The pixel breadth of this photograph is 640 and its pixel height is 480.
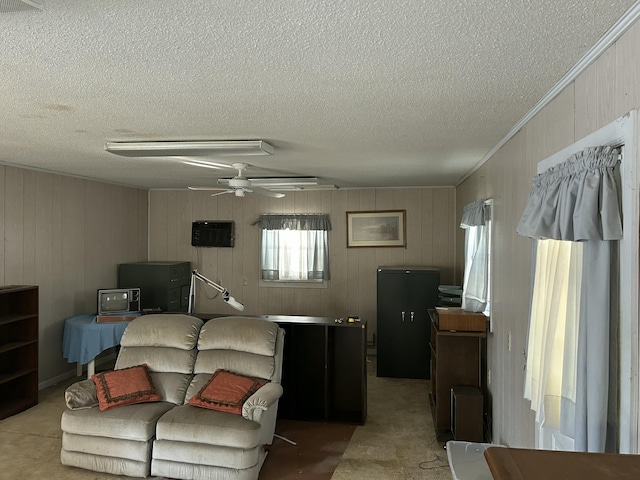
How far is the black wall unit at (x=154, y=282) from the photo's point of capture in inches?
250

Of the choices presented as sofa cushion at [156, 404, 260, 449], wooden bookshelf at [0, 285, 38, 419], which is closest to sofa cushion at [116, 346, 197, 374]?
sofa cushion at [156, 404, 260, 449]

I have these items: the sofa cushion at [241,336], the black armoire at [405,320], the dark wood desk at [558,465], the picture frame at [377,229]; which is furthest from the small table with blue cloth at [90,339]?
the dark wood desk at [558,465]

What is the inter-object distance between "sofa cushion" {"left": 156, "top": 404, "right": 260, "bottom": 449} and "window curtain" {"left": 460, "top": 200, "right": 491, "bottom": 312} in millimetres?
2303

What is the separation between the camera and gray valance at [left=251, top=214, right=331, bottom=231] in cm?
683

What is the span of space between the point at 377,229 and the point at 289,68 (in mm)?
4968

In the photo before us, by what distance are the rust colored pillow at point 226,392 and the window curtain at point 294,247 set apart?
10.8 ft

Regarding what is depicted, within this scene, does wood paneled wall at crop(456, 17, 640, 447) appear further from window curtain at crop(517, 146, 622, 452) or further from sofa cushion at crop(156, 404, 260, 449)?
sofa cushion at crop(156, 404, 260, 449)

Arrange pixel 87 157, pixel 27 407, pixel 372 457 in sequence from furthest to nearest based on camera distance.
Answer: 1. pixel 27 407
2. pixel 87 157
3. pixel 372 457

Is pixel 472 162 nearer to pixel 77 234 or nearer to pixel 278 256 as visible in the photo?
pixel 278 256

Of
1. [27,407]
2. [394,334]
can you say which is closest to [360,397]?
[394,334]

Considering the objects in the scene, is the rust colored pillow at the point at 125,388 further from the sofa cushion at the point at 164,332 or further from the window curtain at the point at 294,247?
the window curtain at the point at 294,247

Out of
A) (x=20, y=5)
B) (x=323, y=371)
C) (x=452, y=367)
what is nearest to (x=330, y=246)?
(x=323, y=371)

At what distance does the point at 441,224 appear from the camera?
21.7 ft

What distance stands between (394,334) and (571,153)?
4115 millimetres
